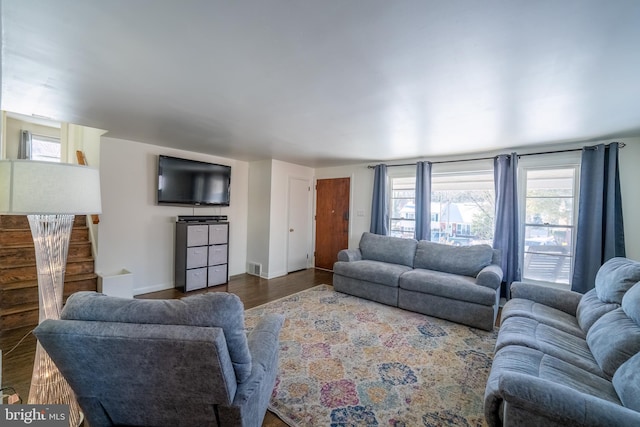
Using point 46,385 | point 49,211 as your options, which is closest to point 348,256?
point 46,385

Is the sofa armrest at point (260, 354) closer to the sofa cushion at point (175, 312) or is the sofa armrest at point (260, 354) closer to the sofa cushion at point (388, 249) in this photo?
the sofa cushion at point (175, 312)

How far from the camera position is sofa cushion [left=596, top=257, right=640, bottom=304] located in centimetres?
192

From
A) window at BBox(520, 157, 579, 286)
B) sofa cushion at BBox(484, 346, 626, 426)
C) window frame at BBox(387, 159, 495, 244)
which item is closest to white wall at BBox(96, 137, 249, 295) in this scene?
window frame at BBox(387, 159, 495, 244)

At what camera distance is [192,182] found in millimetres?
4266

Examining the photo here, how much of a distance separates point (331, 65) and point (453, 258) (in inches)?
129

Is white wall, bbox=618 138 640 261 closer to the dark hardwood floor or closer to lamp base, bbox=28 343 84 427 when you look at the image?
the dark hardwood floor

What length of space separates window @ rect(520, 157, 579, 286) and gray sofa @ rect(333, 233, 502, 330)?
1.76 feet

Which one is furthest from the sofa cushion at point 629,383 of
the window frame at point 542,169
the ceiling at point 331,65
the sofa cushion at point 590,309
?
the window frame at point 542,169

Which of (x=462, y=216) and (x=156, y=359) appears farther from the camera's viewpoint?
(x=462, y=216)

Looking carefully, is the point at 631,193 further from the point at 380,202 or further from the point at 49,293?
the point at 49,293

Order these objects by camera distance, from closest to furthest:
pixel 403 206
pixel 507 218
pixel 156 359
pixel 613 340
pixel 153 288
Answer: pixel 156 359
pixel 613 340
pixel 507 218
pixel 153 288
pixel 403 206

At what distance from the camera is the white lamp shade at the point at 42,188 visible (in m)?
1.25

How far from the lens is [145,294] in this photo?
3.89 m

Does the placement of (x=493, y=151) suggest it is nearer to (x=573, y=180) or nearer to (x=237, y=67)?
(x=573, y=180)
